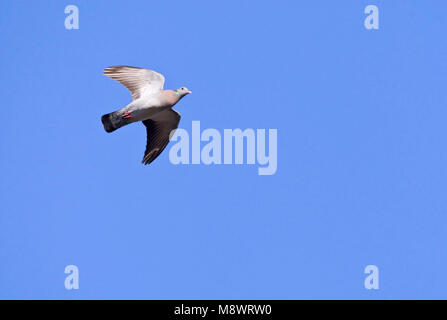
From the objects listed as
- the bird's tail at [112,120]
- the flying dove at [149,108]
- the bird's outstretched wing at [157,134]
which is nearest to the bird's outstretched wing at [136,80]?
the flying dove at [149,108]

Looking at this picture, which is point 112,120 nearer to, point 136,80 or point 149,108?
point 149,108

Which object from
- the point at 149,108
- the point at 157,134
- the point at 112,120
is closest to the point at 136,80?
the point at 149,108

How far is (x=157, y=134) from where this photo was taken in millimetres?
18188

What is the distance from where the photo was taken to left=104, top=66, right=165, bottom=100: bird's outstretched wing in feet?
56.9

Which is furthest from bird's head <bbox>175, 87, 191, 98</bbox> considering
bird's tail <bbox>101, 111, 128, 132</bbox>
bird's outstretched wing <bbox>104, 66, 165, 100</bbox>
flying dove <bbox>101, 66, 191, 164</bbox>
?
bird's tail <bbox>101, 111, 128, 132</bbox>

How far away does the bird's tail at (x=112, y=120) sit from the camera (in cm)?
1680

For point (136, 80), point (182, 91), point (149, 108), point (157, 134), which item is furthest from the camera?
point (157, 134)

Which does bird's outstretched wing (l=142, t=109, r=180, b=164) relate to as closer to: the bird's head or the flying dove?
the flying dove

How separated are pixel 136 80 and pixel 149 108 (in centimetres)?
88
